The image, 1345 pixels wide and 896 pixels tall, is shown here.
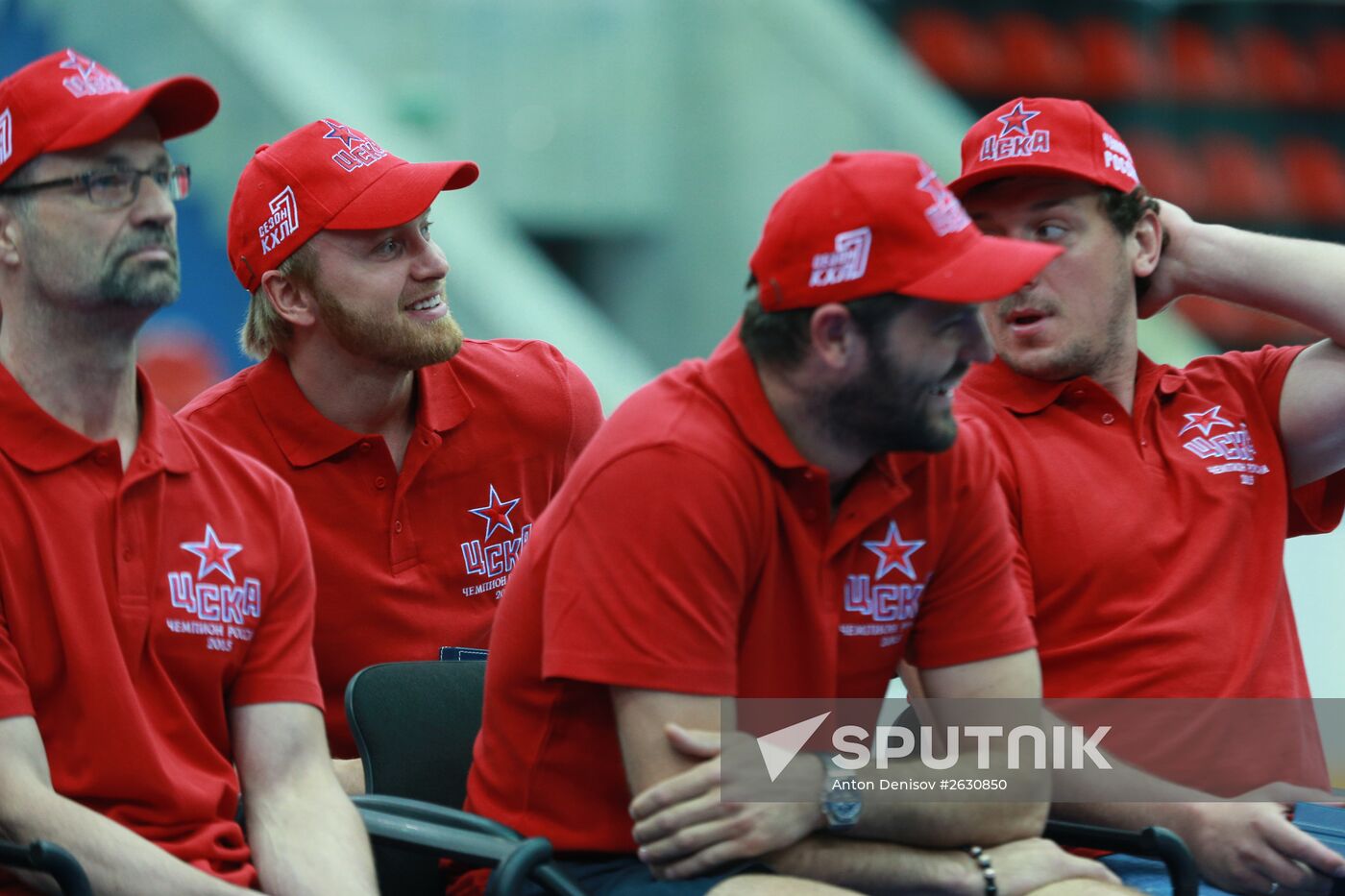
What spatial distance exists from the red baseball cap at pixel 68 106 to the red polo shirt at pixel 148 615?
0.29 metres

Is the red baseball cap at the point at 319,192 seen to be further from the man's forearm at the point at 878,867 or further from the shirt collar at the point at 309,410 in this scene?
the man's forearm at the point at 878,867

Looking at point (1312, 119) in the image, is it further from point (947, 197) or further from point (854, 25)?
point (947, 197)

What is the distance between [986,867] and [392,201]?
1.50 metres

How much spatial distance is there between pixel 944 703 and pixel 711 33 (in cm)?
627

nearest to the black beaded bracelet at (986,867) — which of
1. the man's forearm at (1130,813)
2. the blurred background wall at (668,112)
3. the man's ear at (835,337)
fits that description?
the man's forearm at (1130,813)

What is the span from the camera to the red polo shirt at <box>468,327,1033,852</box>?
2043 mm

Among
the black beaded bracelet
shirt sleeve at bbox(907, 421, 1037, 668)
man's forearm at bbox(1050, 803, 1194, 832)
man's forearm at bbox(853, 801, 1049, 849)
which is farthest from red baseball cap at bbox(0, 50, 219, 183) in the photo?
man's forearm at bbox(1050, 803, 1194, 832)

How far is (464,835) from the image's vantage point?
2.12 meters

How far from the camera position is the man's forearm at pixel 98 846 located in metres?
2.01

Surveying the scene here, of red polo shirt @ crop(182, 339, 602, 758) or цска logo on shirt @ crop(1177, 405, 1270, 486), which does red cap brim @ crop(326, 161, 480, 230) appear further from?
цска logo on shirt @ crop(1177, 405, 1270, 486)

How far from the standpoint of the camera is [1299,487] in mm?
2875

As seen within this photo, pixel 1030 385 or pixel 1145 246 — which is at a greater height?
pixel 1145 246

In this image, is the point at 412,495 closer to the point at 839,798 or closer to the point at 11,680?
the point at 11,680

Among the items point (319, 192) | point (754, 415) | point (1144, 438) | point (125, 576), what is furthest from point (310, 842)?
point (1144, 438)
